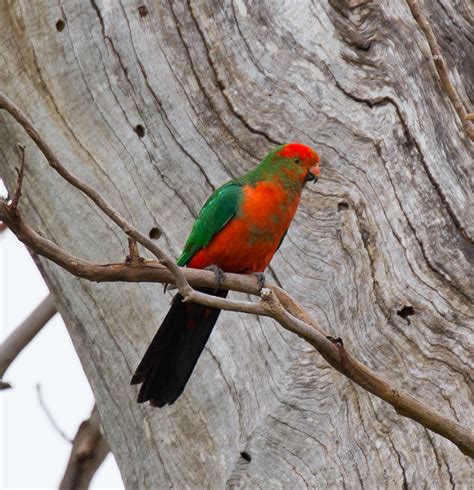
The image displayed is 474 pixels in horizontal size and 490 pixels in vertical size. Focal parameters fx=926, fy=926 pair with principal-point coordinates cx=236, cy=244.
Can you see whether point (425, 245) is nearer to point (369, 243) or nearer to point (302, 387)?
point (369, 243)

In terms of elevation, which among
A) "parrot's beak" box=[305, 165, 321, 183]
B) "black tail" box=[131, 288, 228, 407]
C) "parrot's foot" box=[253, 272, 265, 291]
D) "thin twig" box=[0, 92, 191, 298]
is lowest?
"thin twig" box=[0, 92, 191, 298]

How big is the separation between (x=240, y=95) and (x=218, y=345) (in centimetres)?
129

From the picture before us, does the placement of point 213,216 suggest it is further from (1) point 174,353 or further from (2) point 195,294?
(2) point 195,294

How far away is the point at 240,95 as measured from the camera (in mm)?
4711

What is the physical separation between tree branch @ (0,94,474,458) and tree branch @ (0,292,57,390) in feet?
9.33

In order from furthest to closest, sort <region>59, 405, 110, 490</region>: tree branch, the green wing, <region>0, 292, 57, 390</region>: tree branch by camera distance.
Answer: <region>0, 292, 57, 390</region>: tree branch
<region>59, 405, 110, 490</region>: tree branch
the green wing

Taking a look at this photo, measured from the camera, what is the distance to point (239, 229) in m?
4.46

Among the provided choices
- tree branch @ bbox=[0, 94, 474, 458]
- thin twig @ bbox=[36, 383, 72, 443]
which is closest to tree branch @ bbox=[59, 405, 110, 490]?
thin twig @ bbox=[36, 383, 72, 443]

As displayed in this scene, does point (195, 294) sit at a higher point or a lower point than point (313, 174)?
lower

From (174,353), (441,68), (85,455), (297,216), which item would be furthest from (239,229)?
(85,455)

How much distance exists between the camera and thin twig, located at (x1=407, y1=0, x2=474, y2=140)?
4.62 meters

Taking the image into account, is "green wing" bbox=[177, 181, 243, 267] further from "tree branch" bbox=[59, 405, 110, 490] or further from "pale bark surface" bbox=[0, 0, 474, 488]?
"tree branch" bbox=[59, 405, 110, 490]

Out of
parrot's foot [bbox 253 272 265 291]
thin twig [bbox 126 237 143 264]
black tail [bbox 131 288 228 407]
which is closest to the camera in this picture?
thin twig [bbox 126 237 143 264]

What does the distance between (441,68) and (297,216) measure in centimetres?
→ 104
